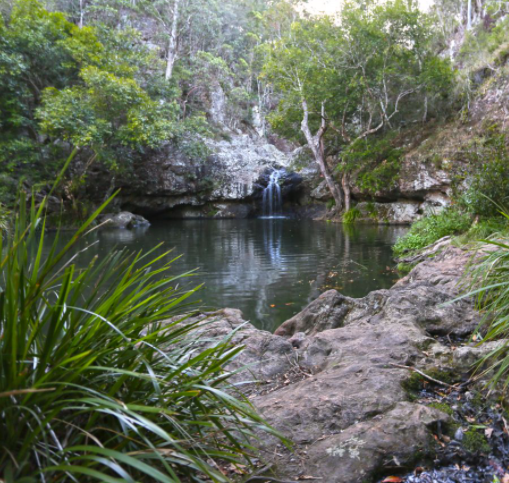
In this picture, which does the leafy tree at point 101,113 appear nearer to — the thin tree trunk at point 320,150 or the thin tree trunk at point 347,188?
the thin tree trunk at point 320,150

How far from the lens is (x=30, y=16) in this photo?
16016 millimetres

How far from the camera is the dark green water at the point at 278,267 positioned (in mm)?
6371

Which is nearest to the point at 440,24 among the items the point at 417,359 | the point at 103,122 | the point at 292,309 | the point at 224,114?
the point at 224,114

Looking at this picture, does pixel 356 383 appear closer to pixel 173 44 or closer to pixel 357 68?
pixel 357 68

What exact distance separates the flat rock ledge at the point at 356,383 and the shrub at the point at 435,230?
5.57 meters

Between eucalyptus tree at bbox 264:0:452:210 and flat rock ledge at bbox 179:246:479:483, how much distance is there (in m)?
17.1

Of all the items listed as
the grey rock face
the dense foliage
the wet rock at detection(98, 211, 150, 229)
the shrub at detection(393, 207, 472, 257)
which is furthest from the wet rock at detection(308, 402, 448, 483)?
the grey rock face

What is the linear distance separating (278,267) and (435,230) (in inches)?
162

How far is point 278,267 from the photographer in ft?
29.6

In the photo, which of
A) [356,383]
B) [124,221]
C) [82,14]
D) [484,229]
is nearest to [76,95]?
[124,221]

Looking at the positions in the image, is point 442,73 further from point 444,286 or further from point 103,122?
point 444,286

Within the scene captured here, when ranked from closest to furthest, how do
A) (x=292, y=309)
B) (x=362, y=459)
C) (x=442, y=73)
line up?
(x=362, y=459) → (x=292, y=309) → (x=442, y=73)

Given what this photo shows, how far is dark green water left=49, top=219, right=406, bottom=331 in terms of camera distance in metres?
6.37

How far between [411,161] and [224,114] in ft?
56.3
